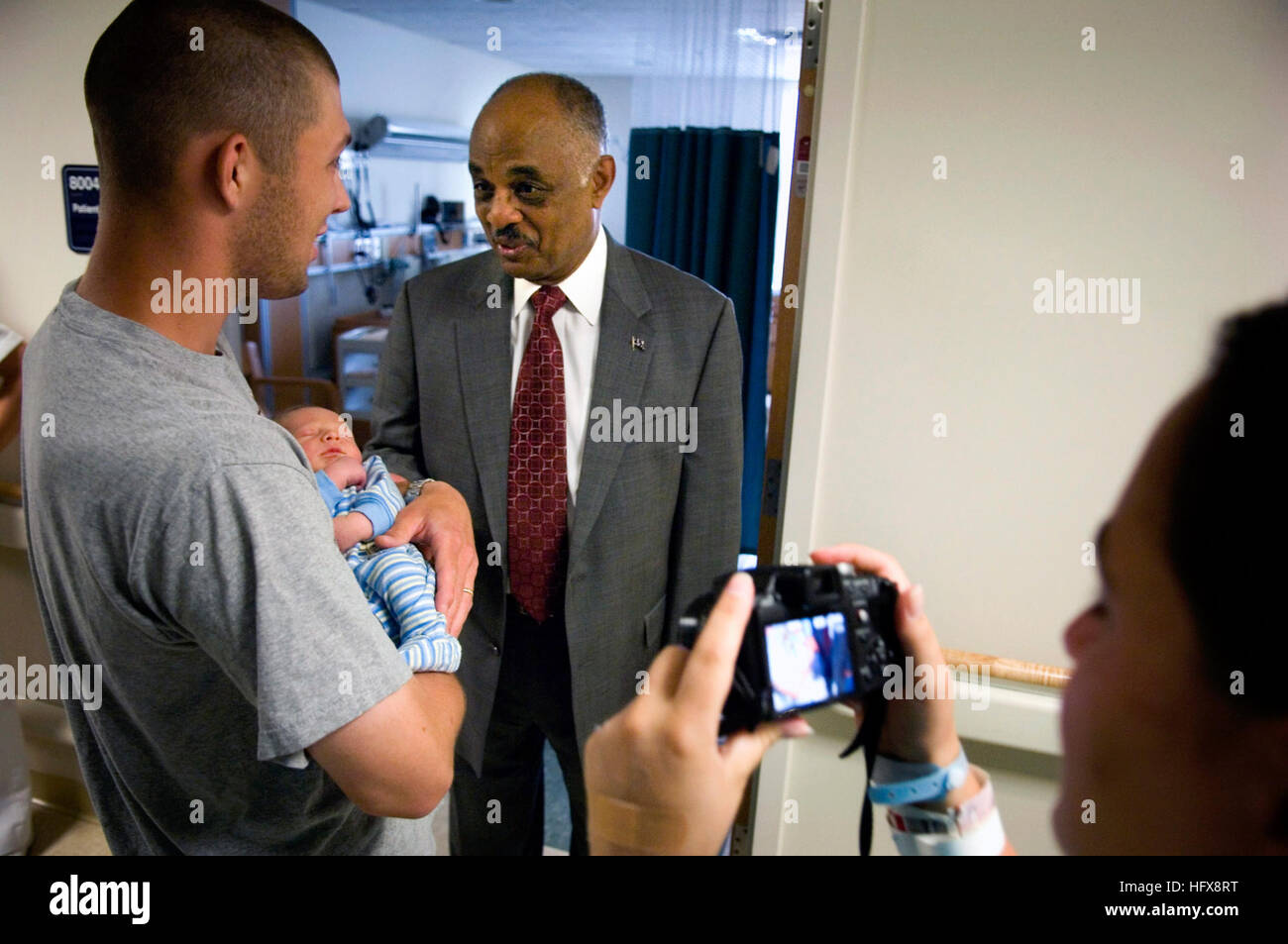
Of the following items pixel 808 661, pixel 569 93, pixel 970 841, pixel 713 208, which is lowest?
pixel 970 841

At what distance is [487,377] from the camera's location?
3.39 feet

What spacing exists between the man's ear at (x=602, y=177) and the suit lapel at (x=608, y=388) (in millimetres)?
137

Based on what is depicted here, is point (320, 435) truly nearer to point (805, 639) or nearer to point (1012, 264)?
point (805, 639)

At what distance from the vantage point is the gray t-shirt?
603mm

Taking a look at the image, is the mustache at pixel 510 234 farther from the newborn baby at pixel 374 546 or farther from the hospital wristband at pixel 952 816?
the hospital wristband at pixel 952 816

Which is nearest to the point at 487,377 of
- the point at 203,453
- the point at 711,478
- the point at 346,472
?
the point at 346,472

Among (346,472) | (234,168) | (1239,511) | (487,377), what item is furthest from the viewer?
(487,377)

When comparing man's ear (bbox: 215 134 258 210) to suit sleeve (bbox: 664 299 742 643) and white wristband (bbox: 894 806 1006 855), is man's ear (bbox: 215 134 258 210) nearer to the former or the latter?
suit sleeve (bbox: 664 299 742 643)

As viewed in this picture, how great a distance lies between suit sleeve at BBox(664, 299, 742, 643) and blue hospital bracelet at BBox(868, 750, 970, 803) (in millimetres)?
503

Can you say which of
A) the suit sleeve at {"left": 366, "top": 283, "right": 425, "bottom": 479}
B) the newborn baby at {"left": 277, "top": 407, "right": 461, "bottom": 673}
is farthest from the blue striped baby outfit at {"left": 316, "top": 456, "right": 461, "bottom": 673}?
the suit sleeve at {"left": 366, "top": 283, "right": 425, "bottom": 479}

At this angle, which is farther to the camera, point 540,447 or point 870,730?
point 540,447

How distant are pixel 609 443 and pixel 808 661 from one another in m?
0.52
